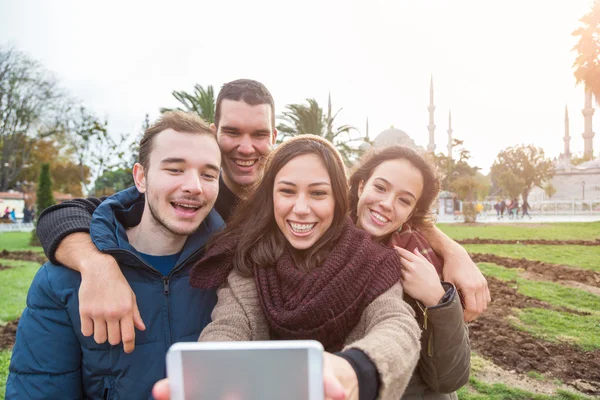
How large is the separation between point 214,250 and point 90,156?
28969 mm

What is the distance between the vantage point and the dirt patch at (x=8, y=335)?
5.15 m

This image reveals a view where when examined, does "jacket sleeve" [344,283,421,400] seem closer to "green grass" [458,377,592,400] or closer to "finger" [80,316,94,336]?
"finger" [80,316,94,336]

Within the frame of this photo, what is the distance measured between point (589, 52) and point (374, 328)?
62.7ft

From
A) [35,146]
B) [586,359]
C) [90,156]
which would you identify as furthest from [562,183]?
[35,146]

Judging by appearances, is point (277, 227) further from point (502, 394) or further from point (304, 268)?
point (502, 394)

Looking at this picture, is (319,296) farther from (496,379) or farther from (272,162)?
(496,379)

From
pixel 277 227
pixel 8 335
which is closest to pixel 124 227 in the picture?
pixel 277 227

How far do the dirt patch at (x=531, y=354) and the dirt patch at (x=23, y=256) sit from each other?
1123 cm

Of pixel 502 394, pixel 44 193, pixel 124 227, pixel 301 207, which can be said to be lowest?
pixel 502 394

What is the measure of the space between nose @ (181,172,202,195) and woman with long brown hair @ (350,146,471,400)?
0.88 m

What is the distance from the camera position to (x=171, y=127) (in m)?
2.11

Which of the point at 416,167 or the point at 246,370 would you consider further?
the point at 416,167

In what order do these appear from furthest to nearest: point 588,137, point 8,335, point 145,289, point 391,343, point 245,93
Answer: point 588,137 < point 8,335 < point 245,93 < point 145,289 < point 391,343

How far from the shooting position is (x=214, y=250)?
196 centimetres
